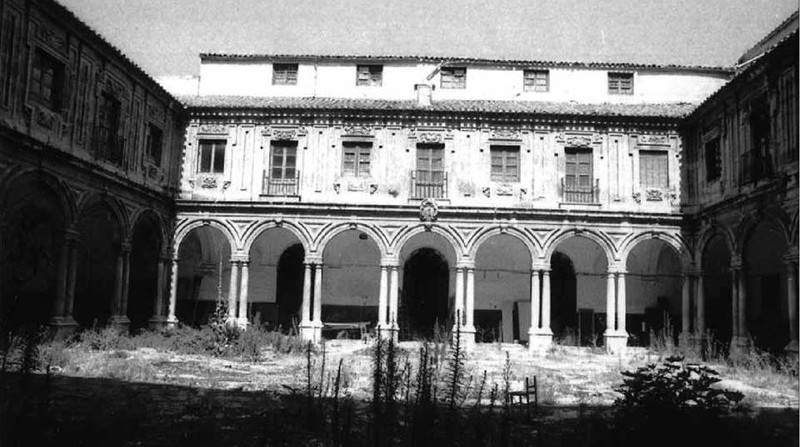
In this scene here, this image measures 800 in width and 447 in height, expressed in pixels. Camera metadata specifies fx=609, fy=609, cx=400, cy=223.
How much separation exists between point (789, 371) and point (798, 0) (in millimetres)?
9669

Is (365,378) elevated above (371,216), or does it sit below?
below

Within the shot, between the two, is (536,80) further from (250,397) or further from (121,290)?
(250,397)

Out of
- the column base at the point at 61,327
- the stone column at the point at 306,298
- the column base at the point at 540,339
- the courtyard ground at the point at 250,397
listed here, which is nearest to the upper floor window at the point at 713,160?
the courtyard ground at the point at 250,397

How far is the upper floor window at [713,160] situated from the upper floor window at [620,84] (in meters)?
3.82

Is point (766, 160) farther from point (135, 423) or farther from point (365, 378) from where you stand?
point (135, 423)

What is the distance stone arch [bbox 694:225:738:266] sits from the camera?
54.4 ft

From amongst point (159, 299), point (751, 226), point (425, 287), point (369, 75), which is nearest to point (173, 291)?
point (159, 299)

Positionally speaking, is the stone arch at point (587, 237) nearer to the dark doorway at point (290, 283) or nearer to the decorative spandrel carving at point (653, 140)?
the decorative spandrel carving at point (653, 140)

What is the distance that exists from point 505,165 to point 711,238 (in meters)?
6.48

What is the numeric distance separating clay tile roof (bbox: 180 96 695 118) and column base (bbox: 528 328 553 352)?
687 centimetres

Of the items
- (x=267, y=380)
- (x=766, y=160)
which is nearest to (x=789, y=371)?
(x=766, y=160)

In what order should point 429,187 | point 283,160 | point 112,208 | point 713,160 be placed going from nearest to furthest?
1. point 112,208
2. point 713,160
3. point 429,187
4. point 283,160

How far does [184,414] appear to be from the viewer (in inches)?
306

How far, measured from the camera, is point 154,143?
62.3 ft
